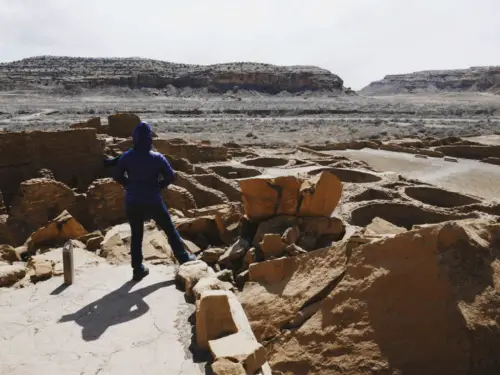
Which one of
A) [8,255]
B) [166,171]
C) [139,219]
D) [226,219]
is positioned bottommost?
[226,219]

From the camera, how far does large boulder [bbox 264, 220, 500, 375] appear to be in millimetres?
3818

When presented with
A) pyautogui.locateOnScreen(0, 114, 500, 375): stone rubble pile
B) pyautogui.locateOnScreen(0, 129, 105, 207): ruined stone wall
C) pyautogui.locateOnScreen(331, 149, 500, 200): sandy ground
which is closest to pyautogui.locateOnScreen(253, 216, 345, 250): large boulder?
pyautogui.locateOnScreen(0, 114, 500, 375): stone rubble pile

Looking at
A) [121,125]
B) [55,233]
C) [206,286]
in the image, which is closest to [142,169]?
[206,286]

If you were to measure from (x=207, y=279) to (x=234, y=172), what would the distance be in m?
11.6

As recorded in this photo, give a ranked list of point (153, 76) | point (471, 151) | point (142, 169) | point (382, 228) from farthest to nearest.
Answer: point (153, 76), point (471, 151), point (382, 228), point (142, 169)

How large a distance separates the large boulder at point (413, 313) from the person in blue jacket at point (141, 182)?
5.75 ft

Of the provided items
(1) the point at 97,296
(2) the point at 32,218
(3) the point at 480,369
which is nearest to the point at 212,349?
(1) the point at 97,296

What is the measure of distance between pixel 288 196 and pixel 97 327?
378 cm

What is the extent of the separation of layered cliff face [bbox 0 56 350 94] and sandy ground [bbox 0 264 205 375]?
69.3 metres

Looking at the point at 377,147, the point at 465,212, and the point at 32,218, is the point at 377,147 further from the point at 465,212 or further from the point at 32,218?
the point at 32,218

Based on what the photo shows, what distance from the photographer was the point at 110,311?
4129mm

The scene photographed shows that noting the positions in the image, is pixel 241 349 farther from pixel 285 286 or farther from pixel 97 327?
pixel 285 286

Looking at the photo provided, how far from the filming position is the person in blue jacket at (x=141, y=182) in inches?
183

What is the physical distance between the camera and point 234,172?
1592 centimetres
